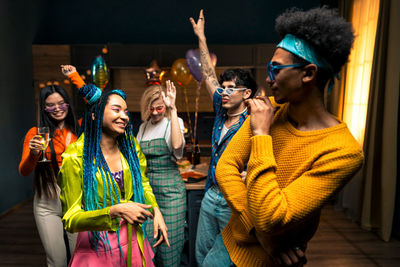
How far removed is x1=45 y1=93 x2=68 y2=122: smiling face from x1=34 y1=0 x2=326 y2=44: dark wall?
4333mm

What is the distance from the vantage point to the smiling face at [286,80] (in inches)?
31.9

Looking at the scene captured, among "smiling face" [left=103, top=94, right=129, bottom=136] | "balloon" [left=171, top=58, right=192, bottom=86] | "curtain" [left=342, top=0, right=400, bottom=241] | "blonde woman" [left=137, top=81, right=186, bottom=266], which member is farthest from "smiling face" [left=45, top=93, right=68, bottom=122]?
"curtain" [left=342, top=0, right=400, bottom=241]

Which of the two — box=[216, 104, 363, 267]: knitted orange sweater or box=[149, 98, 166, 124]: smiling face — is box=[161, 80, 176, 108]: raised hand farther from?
box=[216, 104, 363, 267]: knitted orange sweater

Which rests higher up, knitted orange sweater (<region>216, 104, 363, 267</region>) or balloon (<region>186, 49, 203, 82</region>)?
balloon (<region>186, 49, 203, 82</region>)

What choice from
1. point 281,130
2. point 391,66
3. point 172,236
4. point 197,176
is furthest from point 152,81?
point 281,130

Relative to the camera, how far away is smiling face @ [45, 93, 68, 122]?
1.99 meters

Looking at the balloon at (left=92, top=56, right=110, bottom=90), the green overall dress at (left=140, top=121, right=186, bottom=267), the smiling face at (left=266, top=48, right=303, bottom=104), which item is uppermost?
the balloon at (left=92, top=56, right=110, bottom=90)

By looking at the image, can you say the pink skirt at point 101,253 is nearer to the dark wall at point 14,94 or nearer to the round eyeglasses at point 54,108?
the round eyeglasses at point 54,108

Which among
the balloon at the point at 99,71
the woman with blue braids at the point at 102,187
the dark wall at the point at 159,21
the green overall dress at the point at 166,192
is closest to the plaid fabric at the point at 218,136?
the green overall dress at the point at 166,192

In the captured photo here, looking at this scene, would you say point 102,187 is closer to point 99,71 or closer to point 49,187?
point 49,187

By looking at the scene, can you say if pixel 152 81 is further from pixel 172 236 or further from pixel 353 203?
pixel 353 203

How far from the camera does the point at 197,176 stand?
8.47 ft

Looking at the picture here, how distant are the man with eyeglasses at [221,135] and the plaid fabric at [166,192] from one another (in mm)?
409

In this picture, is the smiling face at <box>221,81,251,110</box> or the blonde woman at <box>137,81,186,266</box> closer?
the smiling face at <box>221,81,251,110</box>
